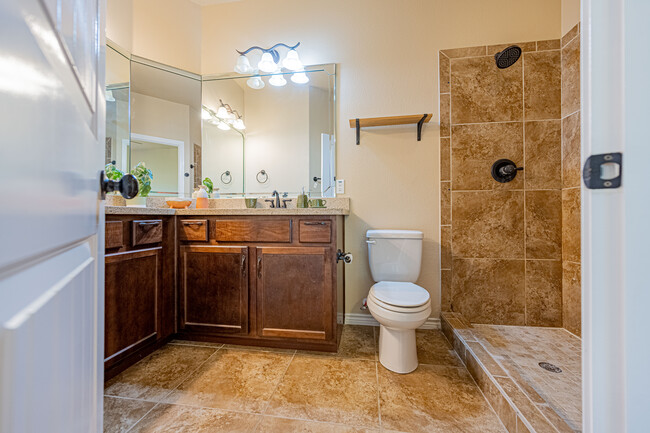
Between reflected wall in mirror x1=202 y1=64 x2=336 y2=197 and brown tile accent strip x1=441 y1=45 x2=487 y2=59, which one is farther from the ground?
brown tile accent strip x1=441 y1=45 x2=487 y2=59

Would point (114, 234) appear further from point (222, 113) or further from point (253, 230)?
point (222, 113)

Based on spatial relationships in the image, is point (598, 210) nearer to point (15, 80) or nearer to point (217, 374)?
point (15, 80)

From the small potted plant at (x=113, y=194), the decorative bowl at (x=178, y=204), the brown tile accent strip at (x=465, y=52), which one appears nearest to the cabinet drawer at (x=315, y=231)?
the decorative bowl at (x=178, y=204)

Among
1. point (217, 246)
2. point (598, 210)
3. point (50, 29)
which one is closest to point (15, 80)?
point (50, 29)

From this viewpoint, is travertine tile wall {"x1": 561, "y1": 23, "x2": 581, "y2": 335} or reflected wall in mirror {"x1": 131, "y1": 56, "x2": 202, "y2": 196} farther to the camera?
reflected wall in mirror {"x1": 131, "y1": 56, "x2": 202, "y2": 196}

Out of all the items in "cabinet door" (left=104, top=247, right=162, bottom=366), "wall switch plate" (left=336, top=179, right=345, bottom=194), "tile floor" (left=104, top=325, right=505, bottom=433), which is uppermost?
"wall switch plate" (left=336, top=179, right=345, bottom=194)

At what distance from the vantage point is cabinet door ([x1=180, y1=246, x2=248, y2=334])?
5.49 ft

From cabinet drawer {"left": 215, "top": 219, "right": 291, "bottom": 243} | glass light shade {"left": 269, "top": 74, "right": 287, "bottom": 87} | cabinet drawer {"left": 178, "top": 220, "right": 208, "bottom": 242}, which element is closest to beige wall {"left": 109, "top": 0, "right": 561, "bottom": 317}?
glass light shade {"left": 269, "top": 74, "right": 287, "bottom": 87}

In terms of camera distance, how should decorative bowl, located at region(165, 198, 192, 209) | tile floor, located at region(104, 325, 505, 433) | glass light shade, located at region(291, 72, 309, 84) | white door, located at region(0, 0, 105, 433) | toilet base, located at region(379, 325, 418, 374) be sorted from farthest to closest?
glass light shade, located at region(291, 72, 309, 84) → decorative bowl, located at region(165, 198, 192, 209) → toilet base, located at region(379, 325, 418, 374) → tile floor, located at region(104, 325, 505, 433) → white door, located at region(0, 0, 105, 433)

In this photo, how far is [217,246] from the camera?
67.4 inches

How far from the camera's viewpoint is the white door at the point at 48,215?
0.23 m

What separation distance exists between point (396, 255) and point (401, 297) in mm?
424

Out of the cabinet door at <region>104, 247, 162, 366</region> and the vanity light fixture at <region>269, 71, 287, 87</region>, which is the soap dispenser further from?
the vanity light fixture at <region>269, 71, 287, 87</region>

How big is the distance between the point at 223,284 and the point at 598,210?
1.74 meters
